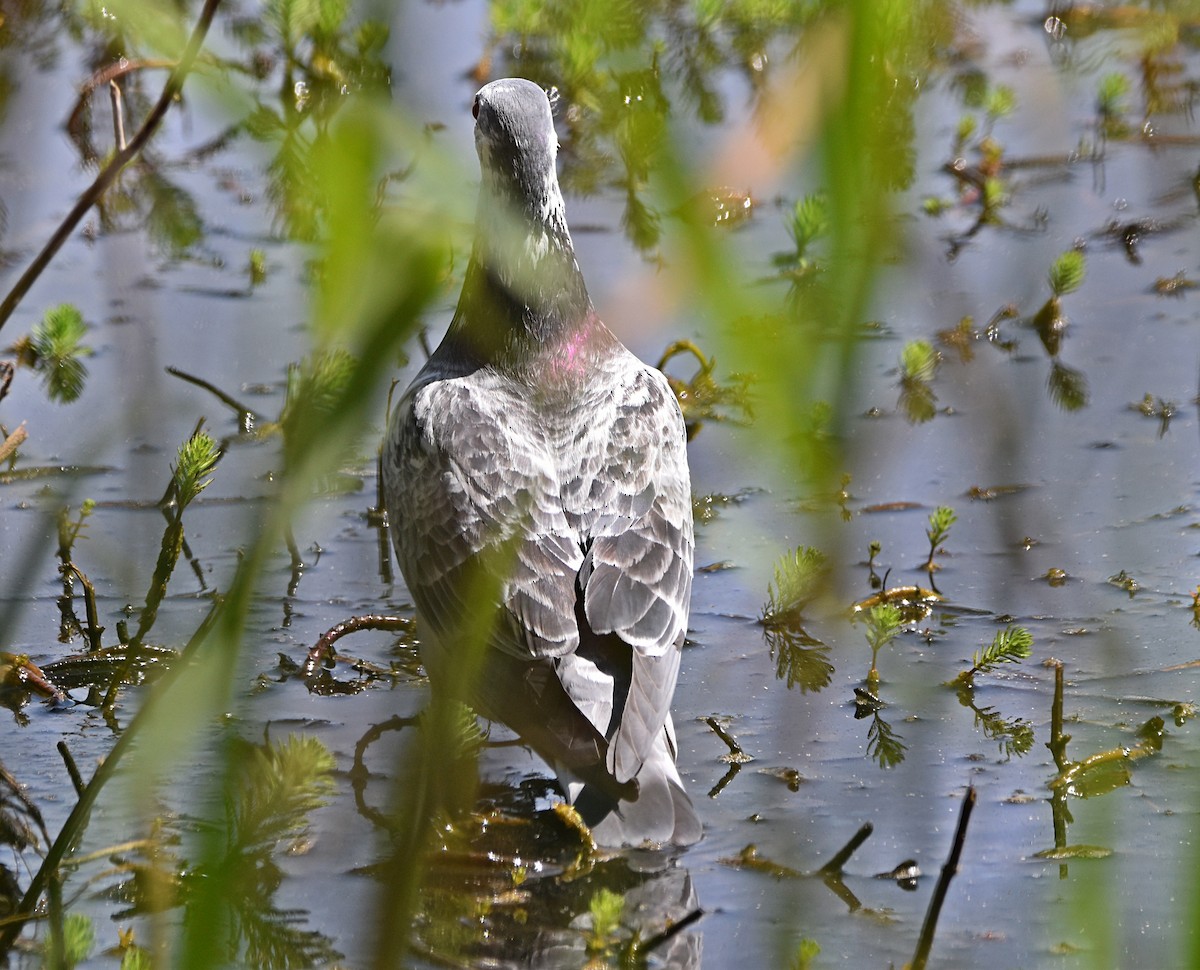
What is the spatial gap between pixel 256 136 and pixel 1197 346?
18.1 feet

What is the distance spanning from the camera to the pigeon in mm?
3510

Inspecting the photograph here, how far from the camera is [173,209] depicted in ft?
4.66

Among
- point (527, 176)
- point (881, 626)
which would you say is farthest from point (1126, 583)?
point (527, 176)

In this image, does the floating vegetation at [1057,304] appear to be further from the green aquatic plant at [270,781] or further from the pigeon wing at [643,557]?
the green aquatic plant at [270,781]

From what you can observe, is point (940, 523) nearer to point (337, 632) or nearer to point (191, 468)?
point (337, 632)

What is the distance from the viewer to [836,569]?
1.32 meters

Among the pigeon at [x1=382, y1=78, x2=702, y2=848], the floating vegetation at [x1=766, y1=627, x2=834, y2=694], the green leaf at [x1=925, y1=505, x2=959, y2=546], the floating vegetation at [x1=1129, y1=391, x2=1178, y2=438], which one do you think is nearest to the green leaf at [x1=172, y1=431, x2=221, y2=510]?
the pigeon at [x1=382, y1=78, x2=702, y2=848]

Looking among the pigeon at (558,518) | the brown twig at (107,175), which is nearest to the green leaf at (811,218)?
the brown twig at (107,175)

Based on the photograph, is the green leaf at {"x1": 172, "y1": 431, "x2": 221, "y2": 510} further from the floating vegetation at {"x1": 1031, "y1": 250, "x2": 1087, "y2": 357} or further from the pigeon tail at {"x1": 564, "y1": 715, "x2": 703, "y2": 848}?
the floating vegetation at {"x1": 1031, "y1": 250, "x2": 1087, "y2": 357}

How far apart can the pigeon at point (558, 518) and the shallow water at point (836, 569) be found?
0.18 m

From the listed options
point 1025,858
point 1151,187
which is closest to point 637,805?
point 1025,858

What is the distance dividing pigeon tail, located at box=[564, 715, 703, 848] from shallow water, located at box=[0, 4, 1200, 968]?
7 cm

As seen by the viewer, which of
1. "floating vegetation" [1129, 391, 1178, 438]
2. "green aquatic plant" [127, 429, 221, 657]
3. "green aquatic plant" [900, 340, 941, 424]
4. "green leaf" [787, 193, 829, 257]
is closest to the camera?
"green leaf" [787, 193, 829, 257]

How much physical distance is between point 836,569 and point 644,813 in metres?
2.23
